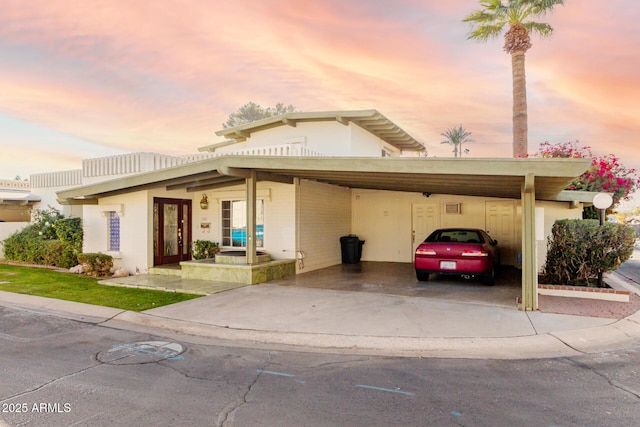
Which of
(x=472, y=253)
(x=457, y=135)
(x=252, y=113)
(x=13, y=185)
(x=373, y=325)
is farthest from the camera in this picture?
(x=457, y=135)

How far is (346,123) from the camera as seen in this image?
48.6 feet

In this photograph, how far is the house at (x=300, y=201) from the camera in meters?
8.79

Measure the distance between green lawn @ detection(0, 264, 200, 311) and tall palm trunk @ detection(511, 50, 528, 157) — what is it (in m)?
16.3

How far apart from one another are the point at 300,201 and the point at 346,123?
416cm

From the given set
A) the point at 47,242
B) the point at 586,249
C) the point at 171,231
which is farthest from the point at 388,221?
the point at 47,242

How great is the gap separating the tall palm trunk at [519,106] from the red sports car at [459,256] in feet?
33.5

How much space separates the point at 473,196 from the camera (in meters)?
14.7

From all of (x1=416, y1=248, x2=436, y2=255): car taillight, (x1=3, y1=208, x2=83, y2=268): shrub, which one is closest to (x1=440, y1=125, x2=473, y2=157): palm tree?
(x1=416, y1=248, x2=436, y2=255): car taillight

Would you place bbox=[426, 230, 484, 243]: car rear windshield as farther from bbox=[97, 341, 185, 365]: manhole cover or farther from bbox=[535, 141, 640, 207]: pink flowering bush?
bbox=[97, 341, 185, 365]: manhole cover

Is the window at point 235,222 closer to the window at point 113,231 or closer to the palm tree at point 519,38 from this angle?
the window at point 113,231

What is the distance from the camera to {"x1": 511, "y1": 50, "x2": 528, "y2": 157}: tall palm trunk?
60.8 feet

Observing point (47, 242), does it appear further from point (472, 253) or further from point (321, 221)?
point (472, 253)

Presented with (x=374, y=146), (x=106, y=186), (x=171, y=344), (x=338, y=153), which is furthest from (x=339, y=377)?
(x=374, y=146)

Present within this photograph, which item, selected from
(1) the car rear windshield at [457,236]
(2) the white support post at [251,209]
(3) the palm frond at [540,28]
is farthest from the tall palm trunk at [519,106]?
(2) the white support post at [251,209]
